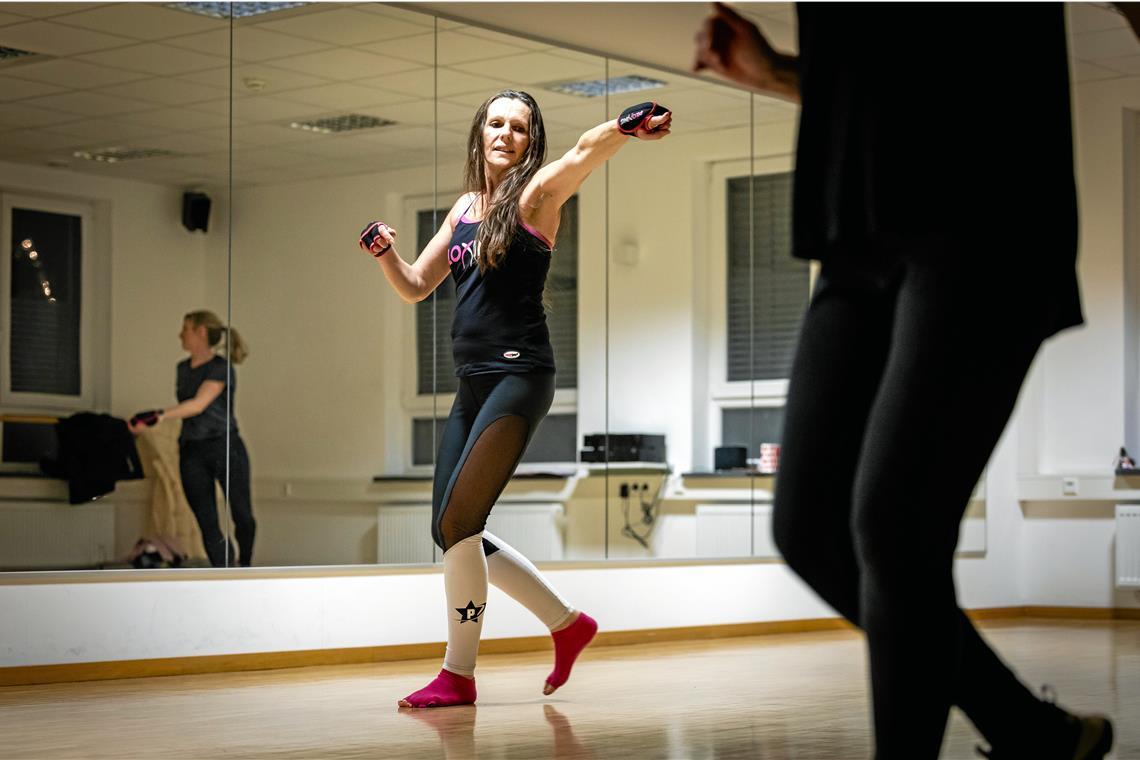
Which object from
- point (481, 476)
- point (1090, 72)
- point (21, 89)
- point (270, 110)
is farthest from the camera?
point (1090, 72)

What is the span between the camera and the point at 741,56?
178 cm

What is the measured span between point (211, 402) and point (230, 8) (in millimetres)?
1479

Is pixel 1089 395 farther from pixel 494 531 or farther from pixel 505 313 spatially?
pixel 505 313

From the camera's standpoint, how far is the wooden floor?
123 inches

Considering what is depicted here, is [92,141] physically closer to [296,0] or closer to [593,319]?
[296,0]

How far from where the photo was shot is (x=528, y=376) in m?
3.82

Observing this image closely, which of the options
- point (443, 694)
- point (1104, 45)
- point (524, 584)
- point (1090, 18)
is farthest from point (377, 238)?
point (1104, 45)

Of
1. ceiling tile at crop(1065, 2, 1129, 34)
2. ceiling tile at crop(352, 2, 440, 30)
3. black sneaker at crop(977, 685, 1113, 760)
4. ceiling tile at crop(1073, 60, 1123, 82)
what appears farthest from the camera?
ceiling tile at crop(1073, 60, 1123, 82)

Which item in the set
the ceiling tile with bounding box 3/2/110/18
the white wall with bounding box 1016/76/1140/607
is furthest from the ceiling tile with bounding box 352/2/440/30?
the white wall with bounding box 1016/76/1140/607

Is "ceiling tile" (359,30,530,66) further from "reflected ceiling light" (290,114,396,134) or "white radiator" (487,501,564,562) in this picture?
"white radiator" (487,501,564,562)

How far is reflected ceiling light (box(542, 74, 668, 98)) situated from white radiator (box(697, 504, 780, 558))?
199cm

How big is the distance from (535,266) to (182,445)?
219 cm

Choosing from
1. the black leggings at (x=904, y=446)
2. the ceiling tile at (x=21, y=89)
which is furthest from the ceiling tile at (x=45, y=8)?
the black leggings at (x=904, y=446)

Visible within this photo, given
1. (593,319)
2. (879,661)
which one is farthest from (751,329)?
(879,661)
